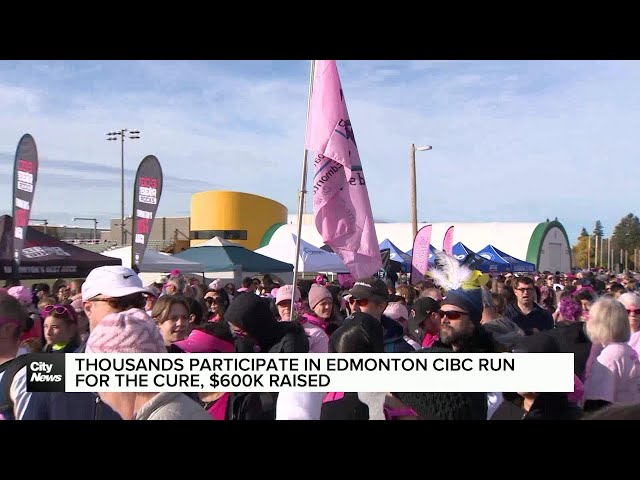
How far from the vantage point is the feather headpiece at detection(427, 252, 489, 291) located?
995 cm

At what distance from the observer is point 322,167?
6.01 m

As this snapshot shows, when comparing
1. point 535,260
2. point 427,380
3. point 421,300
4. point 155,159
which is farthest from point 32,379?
point 535,260

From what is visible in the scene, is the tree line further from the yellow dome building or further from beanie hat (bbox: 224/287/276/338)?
beanie hat (bbox: 224/287/276/338)

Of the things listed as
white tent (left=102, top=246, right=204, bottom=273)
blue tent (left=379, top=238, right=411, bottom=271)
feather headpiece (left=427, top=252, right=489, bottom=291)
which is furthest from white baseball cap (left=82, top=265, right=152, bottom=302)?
blue tent (left=379, top=238, right=411, bottom=271)

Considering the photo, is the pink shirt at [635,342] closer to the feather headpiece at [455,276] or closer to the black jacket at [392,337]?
the black jacket at [392,337]

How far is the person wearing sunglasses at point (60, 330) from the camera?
A: 13.7 feet

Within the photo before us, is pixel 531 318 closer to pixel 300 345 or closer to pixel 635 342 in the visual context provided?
pixel 635 342

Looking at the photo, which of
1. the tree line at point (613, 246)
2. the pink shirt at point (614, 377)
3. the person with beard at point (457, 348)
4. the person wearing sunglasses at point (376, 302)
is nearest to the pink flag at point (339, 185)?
the person wearing sunglasses at point (376, 302)

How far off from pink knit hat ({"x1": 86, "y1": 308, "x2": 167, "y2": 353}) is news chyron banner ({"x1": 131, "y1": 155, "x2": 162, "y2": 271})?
7071 mm

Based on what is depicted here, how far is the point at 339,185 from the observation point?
6.09 meters

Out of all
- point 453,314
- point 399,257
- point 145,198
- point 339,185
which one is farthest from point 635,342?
point 399,257

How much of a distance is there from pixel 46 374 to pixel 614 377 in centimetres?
290

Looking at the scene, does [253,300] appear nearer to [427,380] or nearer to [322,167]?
[427,380]

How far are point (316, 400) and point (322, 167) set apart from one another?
3770 mm
